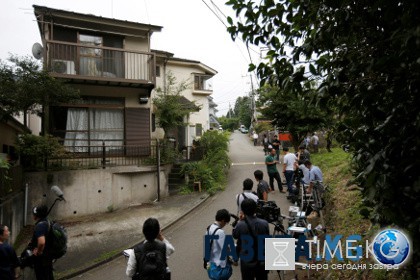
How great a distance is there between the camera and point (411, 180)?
6.48ft

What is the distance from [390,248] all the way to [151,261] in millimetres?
2516

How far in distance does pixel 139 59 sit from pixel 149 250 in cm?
1148

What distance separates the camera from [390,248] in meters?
2.89

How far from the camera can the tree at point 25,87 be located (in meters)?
8.88

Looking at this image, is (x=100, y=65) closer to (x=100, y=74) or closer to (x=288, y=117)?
(x=100, y=74)

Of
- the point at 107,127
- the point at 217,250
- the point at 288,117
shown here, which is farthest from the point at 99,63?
the point at 217,250

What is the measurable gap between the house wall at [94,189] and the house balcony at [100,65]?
3813 mm

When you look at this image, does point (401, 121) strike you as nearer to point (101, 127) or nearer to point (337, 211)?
point (337, 211)

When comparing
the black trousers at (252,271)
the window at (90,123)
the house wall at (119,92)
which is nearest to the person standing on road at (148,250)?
the black trousers at (252,271)

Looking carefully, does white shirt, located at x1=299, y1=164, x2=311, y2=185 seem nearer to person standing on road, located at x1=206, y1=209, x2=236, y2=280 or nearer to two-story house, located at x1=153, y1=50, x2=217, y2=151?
person standing on road, located at x1=206, y1=209, x2=236, y2=280

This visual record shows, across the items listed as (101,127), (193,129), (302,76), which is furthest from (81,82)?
(302,76)

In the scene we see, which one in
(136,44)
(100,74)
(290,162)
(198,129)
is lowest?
(290,162)

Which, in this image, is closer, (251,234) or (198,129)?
(251,234)

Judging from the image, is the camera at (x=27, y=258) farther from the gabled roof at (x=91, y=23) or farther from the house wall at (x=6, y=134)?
the gabled roof at (x=91, y=23)
